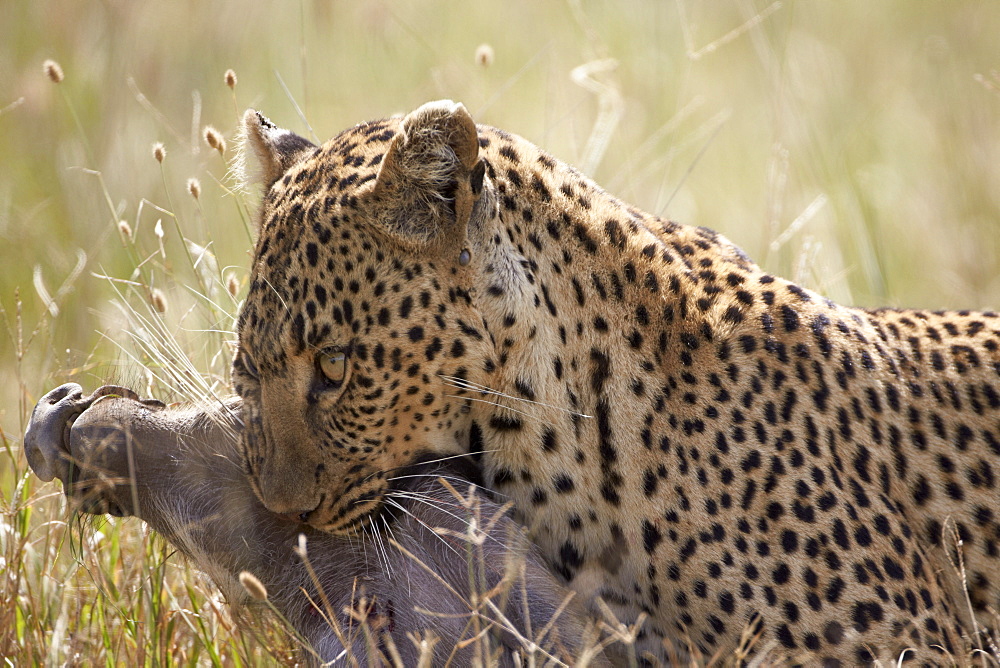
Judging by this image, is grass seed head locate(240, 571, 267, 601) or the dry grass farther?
the dry grass

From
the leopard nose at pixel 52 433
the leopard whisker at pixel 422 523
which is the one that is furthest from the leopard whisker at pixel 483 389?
the leopard nose at pixel 52 433

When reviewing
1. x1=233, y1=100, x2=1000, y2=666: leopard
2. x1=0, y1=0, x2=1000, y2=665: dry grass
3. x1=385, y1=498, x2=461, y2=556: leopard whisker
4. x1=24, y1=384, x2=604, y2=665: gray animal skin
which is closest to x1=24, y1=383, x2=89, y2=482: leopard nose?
x1=24, y1=384, x2=604, y2=665: gray animal skin

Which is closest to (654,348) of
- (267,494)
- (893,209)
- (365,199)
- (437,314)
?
(437,314)

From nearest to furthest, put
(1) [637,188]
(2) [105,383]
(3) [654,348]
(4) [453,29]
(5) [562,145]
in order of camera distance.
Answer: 1. (3) [654,348]
2. (2) [105,383]
3. (1) [637,188]
4. (5) [562,145]
5. (4) [453,29]

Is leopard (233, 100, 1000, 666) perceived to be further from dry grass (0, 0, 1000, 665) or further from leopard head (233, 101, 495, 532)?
dry grass (0, 0, 1000, 665)

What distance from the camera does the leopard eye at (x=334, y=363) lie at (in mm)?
4750

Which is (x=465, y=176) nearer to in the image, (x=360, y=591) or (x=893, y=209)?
(x=360, y=591)

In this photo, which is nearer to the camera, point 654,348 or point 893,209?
point 654,348

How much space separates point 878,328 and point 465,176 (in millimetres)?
2052

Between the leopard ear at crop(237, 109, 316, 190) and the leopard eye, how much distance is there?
114cm

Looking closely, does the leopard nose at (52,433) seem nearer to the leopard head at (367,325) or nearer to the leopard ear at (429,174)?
the leopard head at (367,325)

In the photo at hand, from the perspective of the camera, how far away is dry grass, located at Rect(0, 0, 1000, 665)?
5.83m

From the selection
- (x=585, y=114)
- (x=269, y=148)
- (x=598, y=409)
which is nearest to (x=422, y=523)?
(x=598, y=409)

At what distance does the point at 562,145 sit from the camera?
11.9 meters
